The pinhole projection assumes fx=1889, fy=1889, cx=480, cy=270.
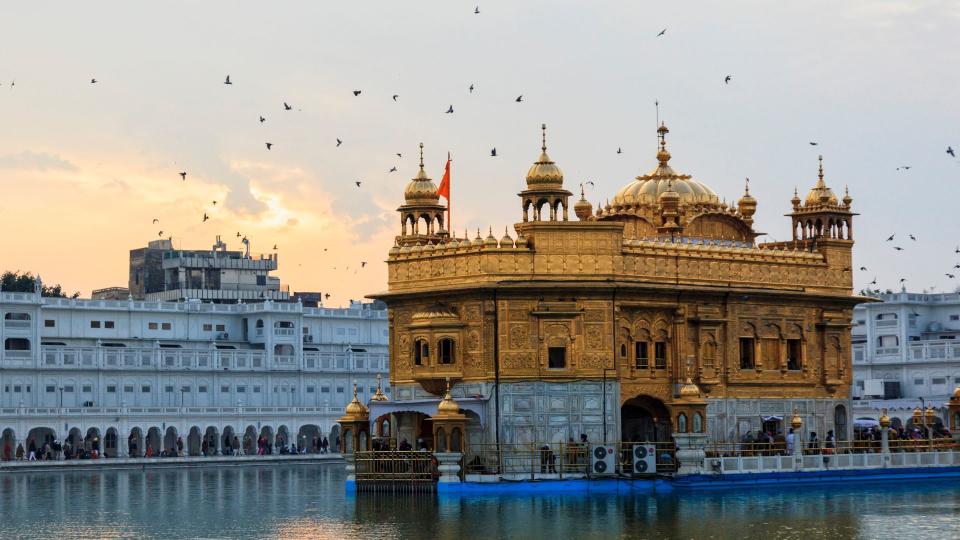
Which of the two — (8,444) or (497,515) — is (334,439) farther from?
(497,515)

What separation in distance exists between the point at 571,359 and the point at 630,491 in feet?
13.1

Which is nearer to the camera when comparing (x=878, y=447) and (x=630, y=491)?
(x=630, y=491)

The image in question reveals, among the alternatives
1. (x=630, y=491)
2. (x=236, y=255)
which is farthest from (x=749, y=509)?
(x=236, y=255)

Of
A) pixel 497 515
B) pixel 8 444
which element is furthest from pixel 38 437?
pixel 497 515

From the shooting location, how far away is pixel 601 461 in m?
51.0

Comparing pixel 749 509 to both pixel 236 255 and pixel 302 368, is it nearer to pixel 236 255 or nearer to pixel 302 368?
pixel 302 368

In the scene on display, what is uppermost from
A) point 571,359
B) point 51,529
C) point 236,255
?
point 236,255

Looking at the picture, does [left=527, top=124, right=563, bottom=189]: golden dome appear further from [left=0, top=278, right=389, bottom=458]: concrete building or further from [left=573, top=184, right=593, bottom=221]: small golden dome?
[left=0, top=278, right=389, bottom=458]: concrete building

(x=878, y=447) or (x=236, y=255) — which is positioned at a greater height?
(x=236, y=255)

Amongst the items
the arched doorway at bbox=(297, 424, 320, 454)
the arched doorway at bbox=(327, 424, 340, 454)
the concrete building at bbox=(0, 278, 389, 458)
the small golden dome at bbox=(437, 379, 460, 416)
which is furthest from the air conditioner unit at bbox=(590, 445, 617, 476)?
the arched doorway at bbox=(327, 424, 340, 454)

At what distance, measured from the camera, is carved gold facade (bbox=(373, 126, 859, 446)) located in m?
51.8

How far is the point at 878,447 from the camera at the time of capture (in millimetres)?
58875

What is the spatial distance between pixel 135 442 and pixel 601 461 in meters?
59.0

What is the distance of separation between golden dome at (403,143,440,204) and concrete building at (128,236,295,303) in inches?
2857
